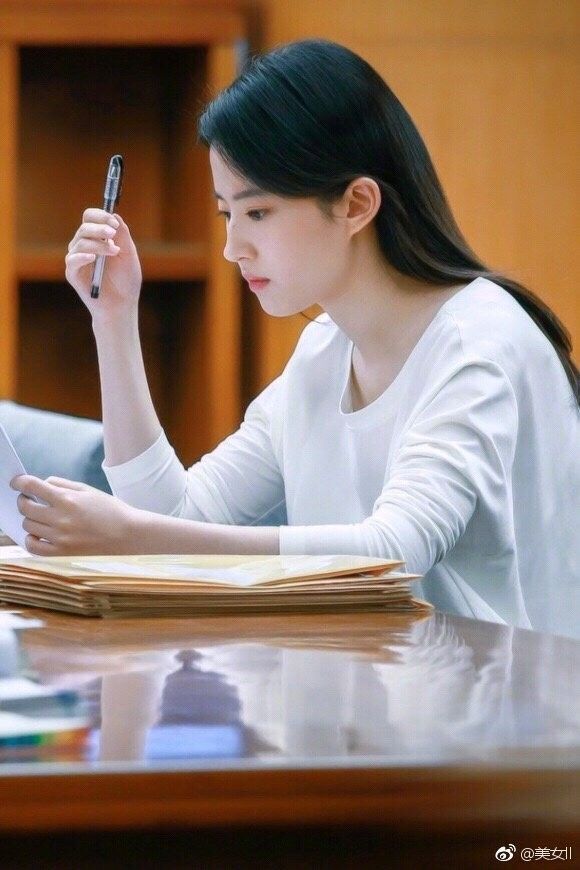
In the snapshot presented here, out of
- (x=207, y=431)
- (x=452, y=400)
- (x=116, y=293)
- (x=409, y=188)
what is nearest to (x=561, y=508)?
(x=452, y=400)

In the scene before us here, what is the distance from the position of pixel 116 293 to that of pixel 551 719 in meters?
1.13

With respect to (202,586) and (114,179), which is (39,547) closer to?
(202,586)

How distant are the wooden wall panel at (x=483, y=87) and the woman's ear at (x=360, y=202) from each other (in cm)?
141

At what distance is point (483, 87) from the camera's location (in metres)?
2.89

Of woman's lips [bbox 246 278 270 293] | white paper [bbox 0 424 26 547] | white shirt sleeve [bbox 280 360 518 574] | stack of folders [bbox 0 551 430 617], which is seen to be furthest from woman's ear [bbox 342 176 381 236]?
stack of folders [bbox 0 551 430 617]

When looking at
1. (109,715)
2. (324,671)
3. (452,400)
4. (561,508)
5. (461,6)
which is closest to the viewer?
(109,715)

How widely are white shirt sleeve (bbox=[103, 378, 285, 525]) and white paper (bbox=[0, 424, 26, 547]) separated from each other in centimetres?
32

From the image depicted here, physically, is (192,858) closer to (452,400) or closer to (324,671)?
(324,671)

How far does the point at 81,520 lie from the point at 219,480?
0.52 m

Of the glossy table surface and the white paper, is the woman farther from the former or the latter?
the glossy table surface

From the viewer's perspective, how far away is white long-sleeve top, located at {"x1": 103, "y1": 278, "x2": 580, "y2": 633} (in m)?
1.25

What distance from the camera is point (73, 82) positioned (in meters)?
3.15

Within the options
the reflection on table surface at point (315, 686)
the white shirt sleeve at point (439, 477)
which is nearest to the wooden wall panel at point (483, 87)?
the white shirt sleeve at point (439, 477)

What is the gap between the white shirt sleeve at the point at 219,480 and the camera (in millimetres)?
1597
